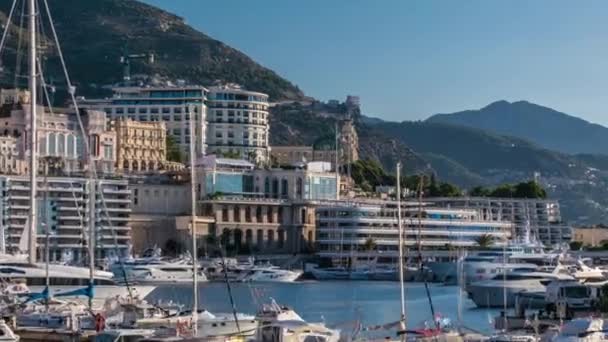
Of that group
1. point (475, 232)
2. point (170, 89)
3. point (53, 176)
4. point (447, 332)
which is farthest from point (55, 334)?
point (170, 89)

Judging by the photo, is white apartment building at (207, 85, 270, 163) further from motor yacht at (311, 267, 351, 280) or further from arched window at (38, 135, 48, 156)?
motor yacht at (311, 267, 351, 280)

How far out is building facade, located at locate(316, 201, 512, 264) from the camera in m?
147

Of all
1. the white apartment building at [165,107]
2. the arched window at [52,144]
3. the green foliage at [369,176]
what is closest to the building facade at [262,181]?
the arched window at [52,144]

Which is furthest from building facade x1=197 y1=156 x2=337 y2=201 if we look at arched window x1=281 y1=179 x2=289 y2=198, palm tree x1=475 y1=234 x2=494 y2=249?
palm tree x1=475 y1=234 x2=494 y2=249

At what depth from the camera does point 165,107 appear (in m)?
175

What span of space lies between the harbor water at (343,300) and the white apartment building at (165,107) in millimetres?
49221

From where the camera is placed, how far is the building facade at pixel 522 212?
16950 centimetres

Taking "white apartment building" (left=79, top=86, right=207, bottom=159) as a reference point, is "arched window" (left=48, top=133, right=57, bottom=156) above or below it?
below

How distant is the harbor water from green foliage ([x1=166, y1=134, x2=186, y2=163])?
4262 cm

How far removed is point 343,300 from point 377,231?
179 ft

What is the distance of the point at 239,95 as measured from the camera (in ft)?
600

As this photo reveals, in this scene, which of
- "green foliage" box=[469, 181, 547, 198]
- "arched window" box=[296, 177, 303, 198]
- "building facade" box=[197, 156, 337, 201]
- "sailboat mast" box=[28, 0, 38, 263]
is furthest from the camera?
"green foliage" box=[469, 181, 547, 198]

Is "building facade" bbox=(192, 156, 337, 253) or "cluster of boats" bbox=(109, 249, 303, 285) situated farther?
"building facade" bbox=(192, 156, 337, 253)

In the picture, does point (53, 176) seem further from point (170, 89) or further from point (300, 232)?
point (170, 89)
